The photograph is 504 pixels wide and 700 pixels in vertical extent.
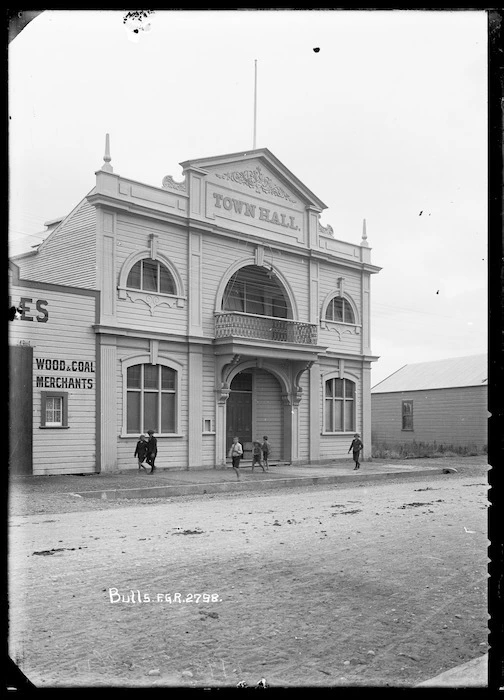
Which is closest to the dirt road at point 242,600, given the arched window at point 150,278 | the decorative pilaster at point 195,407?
the arched window at point 150,278

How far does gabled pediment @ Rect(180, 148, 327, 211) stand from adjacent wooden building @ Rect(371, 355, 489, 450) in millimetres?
14817

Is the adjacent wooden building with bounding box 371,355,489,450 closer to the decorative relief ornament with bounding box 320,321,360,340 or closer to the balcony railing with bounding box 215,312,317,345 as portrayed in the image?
the decorative relief ornament with bounding box 320,321,360,340

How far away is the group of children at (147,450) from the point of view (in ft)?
54.6

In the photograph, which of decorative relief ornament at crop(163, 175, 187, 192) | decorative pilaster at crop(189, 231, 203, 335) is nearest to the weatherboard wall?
decorative pilaster at crop(189, 231, 203, 335)

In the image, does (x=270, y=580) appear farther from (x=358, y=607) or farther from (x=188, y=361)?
(x=188, y=361)

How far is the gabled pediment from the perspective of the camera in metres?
19.0

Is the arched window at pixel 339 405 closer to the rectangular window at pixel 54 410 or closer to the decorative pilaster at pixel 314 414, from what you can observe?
the decorative pilaster at pixel 314 414

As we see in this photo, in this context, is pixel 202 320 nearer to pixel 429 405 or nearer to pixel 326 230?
pixel 326 230

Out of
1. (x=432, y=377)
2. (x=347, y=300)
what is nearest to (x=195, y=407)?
(x=347, y=300)

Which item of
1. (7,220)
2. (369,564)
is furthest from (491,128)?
(369,564)

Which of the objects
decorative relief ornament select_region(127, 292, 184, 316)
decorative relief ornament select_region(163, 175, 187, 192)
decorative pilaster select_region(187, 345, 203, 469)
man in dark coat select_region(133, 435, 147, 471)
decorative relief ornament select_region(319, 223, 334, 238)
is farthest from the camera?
decorative relief ornament select_region(319, 223, 334, 238)

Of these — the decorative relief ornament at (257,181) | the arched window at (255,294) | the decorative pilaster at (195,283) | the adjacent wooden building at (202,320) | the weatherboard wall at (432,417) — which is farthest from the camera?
the weatherboard wall at (432,417)

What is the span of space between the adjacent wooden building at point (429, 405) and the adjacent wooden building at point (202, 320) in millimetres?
10714

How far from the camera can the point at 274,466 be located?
22844mm
